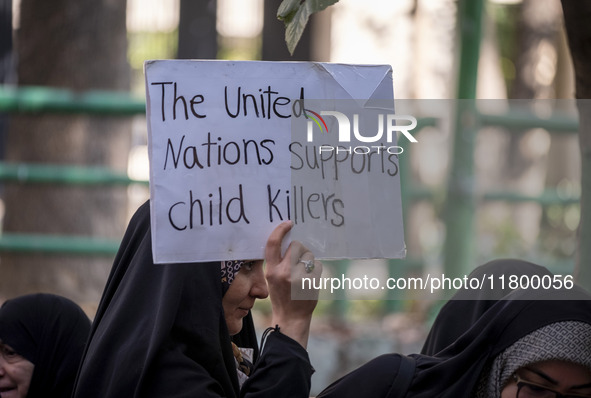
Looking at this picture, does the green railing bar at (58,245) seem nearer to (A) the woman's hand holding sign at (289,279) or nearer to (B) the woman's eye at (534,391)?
(A) the woman's hand holding sign at (289,279)

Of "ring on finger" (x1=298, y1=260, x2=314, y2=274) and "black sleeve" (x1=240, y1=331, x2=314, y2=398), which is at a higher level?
"ring on finger" (x1=298, y1=260, x2=314, y2=274)

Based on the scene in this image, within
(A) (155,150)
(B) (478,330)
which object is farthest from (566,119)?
(A) (155,150)

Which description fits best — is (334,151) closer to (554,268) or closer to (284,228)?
(284,228)

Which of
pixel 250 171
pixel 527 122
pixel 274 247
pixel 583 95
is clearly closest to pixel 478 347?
pixel 274 247

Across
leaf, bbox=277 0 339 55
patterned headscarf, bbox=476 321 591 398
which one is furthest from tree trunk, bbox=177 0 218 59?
patterned headscarf, bbox=476 321 591 398

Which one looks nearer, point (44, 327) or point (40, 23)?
point (44, 327)

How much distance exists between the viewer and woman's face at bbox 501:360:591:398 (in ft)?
8.18

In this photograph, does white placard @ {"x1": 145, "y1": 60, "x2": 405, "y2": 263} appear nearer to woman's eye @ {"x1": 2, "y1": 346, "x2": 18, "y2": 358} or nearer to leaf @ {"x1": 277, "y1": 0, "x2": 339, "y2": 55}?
leaf @ {"x1": 277, "y1": 0, "x2": 339, "y2": 55}

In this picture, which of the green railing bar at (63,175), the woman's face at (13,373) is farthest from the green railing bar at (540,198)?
the woman's face at (13,373)

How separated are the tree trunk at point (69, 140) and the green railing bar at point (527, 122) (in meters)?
2.49

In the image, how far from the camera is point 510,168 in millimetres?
13062

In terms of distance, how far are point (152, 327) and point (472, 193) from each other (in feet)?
13.4

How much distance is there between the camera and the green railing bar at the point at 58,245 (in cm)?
578

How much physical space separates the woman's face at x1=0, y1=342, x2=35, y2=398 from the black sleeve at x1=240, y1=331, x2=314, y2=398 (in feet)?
3.47
